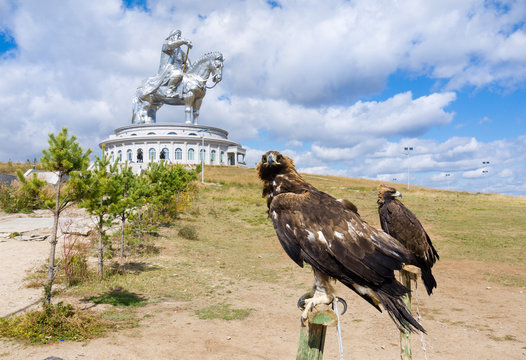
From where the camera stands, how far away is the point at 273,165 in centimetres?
367

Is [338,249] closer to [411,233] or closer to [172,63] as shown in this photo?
[411,233]

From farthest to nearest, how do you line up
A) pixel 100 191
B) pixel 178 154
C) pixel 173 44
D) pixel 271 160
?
pixel 178 154
pixel 173 44
pixel 100 191
pixel 271 160

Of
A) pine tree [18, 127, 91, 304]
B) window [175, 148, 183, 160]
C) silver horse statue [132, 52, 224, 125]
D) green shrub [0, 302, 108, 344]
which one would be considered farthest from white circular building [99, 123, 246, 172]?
green shrub [0, 302, 108, 344]

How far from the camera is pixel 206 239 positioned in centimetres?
1844

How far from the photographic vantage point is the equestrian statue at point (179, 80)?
59.9 m

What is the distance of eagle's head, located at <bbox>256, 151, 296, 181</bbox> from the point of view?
365cm

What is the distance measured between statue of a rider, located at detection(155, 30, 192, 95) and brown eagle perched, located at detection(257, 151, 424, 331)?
6022cm

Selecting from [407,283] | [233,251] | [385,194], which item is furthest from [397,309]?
[233,251]

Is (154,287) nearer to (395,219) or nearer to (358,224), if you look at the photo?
(395,219)

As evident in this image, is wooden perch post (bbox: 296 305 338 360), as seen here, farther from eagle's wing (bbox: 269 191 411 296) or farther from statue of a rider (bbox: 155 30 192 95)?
statue of a rider (bbox: 155 30 192 95)

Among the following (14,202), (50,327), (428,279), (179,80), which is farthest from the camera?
(179,80)

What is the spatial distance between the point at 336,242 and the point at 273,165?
1.08m

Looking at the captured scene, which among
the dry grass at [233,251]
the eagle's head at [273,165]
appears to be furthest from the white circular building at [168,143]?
the eagle's head at [273,165]

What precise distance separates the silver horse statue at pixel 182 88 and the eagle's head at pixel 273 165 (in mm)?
59148
